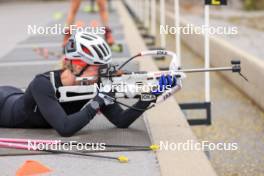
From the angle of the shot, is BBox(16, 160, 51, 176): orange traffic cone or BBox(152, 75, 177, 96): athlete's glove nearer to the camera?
BBox(16, 160, 51, 176): orange traffic cone

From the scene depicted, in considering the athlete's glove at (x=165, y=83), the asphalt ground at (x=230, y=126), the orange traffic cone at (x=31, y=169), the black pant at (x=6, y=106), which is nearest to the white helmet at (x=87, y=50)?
the athlete's glove at (x=165, y=83)

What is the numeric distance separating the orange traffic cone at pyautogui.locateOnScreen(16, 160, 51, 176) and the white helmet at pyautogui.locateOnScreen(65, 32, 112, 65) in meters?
0.93

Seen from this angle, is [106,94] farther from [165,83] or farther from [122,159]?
[122,159]

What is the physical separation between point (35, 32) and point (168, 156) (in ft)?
32.8

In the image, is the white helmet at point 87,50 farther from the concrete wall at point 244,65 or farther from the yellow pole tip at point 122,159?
the concrete wall at point 244,65

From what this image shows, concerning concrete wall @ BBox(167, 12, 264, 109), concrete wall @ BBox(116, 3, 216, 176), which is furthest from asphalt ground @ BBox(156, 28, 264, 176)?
concrete wall @ BBox(116, 3, 216, 176)

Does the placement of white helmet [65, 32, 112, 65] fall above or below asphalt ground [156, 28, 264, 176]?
above

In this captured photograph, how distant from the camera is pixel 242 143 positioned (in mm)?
6125

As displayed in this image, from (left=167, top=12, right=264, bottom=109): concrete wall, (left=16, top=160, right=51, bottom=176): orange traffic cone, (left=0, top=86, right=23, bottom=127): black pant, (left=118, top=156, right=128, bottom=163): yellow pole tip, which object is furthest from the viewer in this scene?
(left=167, top=12, right=264, bottom=109): concrete wall

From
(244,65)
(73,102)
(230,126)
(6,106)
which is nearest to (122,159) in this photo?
(73,102)

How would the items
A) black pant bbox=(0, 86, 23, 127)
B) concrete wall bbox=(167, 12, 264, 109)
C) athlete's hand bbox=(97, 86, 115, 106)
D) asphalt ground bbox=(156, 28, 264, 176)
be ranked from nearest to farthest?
athlete's hand bbox=(97, 86, 115, 106) → black pant bbox=(0, 86, 23, 127) → asphalt ground bbox=(156, 28, 264, 176) → concrete wall bbox=(167, 12, 264, 109)

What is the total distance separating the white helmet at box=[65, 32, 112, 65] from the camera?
4734 millimetres

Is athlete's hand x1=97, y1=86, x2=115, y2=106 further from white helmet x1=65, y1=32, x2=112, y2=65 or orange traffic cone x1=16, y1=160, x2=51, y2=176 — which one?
orange traffic cone x1=16, y1=160, x2=51, y2=176

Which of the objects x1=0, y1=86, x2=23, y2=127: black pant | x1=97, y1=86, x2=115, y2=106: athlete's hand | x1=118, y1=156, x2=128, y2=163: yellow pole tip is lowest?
x1=118, y1=156, x2=128, y2=163: yellow pole tip
